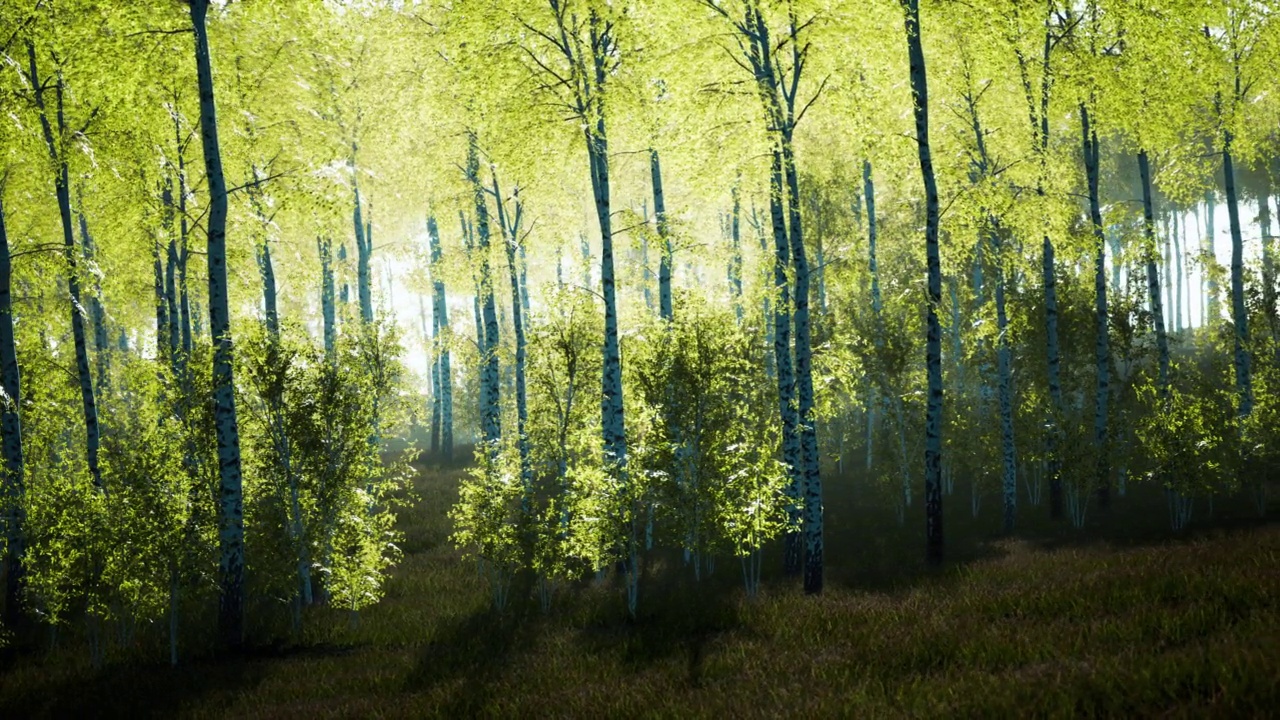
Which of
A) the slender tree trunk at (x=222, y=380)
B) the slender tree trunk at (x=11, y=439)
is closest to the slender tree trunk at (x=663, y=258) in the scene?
the slender tree trunk at (x=222, y=380)

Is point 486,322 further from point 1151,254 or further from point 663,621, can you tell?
point 1151,254

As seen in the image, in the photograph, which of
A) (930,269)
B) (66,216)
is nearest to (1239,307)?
(930,269)

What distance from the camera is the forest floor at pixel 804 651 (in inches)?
229

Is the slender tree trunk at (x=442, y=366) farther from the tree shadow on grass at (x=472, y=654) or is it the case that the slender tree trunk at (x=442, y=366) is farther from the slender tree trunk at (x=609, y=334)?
the tree shadow on grass at (x=472, y=654)

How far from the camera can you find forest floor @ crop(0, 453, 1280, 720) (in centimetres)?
582

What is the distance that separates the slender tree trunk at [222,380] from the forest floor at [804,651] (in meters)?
1.08

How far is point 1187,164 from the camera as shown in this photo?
17250 mm

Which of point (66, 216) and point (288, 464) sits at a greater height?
point (66, 216)

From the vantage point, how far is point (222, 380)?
31.8 ft

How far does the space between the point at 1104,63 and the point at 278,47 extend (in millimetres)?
15883

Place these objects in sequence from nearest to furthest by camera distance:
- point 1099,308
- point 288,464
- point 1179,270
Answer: point 288,464 → point 1099,308 → point 1179,270

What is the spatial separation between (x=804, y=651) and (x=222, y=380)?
763 centimetres

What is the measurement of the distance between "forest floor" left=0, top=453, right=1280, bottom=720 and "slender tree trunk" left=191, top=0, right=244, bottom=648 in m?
1.08

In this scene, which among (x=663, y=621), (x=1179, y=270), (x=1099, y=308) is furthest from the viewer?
(x=1179, y=270)
